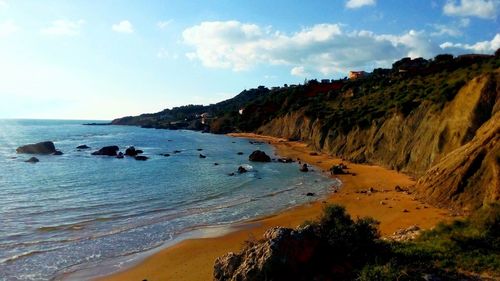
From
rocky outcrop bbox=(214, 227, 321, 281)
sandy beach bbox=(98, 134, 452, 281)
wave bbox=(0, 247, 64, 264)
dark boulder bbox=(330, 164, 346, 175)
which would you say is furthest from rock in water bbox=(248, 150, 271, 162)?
rocky outcrop bbox=(214, 227, 321, 281)

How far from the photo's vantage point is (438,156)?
37750 mm

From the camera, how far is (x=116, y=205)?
35.9 meters

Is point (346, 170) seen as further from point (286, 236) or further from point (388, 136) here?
point (286, 236)

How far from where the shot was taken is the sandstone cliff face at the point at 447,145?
27359mm

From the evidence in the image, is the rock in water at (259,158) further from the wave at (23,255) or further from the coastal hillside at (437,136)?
the wave at (23,255)

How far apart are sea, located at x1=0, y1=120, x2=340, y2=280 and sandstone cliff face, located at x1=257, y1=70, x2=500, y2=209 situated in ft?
26.1

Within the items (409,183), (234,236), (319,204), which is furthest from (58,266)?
(409,183)

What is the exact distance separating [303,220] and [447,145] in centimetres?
1538

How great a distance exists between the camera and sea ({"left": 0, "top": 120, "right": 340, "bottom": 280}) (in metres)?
23.5

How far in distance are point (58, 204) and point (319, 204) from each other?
2053 cm

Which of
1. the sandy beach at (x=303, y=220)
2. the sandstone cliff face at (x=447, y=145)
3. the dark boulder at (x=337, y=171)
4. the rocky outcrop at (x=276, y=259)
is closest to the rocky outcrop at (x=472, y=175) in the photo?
the sandstone cliff face at (x=447, y=145)

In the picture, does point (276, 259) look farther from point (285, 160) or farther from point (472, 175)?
point (285, 160)

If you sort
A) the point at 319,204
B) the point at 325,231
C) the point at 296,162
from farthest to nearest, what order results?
the point at 296,162 < the point at 319,204 < the point at 325,231

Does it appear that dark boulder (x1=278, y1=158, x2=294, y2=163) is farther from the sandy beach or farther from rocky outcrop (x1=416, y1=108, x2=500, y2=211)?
rocky outcrop (x1=416, y1=108, x2=500, y2=211)
